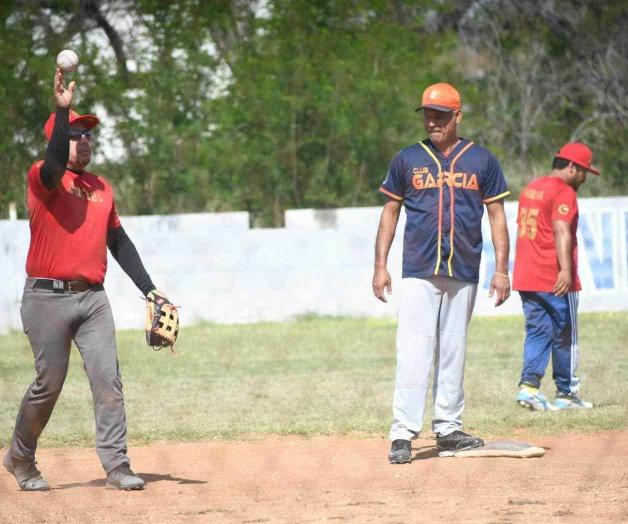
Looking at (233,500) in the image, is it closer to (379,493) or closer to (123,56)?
(379,493)

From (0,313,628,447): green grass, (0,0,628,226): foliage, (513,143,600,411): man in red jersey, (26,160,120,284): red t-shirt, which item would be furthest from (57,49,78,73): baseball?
(0,0,628,226): foliage

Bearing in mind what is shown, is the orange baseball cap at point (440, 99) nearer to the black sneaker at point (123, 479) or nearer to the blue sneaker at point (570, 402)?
the black sneaker at point (123, 479)

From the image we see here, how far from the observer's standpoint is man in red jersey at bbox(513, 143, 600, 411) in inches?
396

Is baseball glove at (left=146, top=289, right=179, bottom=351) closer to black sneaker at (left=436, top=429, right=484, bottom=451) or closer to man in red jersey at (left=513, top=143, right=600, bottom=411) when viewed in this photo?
black sneaker at (left=436, top=429, right=484, bottom=451)

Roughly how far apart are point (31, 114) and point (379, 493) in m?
16.6

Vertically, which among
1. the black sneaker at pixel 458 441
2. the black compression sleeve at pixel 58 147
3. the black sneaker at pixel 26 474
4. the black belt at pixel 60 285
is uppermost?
the black compression sleeve at pixel 58 147

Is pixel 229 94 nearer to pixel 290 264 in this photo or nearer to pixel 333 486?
pixel 290 264

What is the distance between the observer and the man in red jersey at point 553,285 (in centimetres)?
1005

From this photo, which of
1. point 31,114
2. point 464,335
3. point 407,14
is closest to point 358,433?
point 464,335

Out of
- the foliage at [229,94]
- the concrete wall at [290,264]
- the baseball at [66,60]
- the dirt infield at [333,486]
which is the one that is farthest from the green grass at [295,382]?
the foliage at [229,94]

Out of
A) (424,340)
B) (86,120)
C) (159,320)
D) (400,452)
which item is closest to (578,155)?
(424,340)

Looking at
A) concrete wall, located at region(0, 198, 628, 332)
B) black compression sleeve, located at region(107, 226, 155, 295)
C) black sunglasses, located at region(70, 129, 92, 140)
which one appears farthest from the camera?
concrete wall, located at region(0, 198, 628, 332)

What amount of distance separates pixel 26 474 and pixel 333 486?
68.5 inches

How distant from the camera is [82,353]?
6949 millimetres
